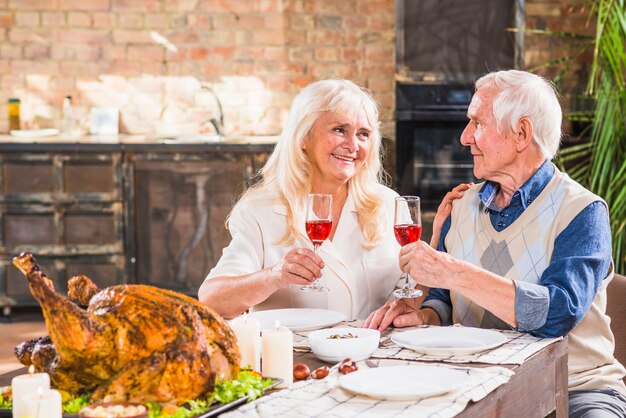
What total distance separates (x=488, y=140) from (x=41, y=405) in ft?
4.80

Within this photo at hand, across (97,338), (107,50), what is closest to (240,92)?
(107,50)

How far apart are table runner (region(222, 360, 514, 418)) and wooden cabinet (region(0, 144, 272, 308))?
3.89 m

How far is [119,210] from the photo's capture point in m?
5.57

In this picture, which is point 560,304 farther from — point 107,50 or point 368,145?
point 107,50

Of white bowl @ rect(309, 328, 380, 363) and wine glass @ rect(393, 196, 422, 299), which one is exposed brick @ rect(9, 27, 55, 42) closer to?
wine glass @ rect(393, 196, 422, 299)

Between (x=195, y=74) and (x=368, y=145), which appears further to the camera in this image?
(x=195, y=74)

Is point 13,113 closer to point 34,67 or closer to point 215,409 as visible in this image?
point 34,67

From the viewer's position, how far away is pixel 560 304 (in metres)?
2.15

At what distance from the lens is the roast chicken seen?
4.98 ft

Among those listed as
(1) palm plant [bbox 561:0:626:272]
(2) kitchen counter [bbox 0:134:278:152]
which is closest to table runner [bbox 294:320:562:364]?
(1) palm plant [bbox 561:0:626:272]

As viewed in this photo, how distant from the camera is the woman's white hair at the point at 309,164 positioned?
283 cm

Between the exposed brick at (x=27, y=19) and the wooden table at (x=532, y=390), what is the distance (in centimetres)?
488

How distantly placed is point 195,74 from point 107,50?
61 centimetres

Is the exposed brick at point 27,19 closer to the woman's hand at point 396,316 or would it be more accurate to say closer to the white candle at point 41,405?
the woman's hand at point 396,316
